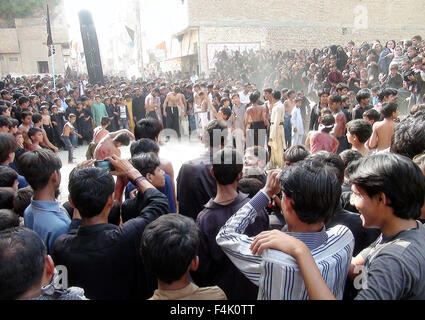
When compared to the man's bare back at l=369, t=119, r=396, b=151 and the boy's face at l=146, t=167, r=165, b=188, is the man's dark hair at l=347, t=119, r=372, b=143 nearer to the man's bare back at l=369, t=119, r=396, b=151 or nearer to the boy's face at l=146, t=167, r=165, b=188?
the man's bare back at l=369, t=119, r=396, b=151

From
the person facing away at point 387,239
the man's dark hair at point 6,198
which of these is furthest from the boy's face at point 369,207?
the man's dark hair at point 6,198

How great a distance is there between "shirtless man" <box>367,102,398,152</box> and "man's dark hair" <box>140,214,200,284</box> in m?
3.64

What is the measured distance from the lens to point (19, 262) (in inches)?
53.2

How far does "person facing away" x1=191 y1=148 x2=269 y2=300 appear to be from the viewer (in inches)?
78.7

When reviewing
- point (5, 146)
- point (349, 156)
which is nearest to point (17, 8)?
point (5, 146)

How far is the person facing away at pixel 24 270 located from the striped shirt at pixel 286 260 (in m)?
0.67

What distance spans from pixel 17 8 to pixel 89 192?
43.6m

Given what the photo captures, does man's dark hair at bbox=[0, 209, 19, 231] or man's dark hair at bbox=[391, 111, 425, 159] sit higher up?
man's dark hair at bbox=[391, 111, 425, 159]

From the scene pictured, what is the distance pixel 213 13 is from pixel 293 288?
23.8 metres

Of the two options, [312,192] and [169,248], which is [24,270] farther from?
[312,192]

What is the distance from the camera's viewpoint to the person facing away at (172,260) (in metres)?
1.48

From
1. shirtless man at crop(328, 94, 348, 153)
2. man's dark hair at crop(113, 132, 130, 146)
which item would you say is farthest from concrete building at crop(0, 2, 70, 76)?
man's dark hair at crop(113, 132, 130, 146)
